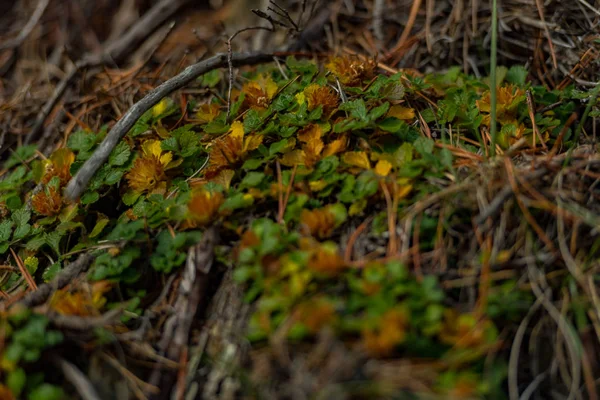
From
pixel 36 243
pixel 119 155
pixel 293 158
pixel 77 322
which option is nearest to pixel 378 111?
pixel 293 158

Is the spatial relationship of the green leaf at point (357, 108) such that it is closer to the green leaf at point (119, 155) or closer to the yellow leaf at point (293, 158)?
the yellow leaf at point (293, 158)

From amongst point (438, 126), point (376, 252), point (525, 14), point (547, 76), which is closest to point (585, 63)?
point (547, 76)

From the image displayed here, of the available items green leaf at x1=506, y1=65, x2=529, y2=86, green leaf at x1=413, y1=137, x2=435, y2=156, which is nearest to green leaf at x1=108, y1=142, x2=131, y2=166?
green leaf at x1=413, y1=137, x2=435, y2=156

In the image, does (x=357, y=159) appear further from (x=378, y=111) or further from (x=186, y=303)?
(x=186, y=303)

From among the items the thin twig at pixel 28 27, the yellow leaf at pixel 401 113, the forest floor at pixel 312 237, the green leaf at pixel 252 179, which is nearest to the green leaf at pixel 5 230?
the forest floor at pixel 312 237

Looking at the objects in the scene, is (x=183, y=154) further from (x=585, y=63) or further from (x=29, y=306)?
(x=585, y=63)
